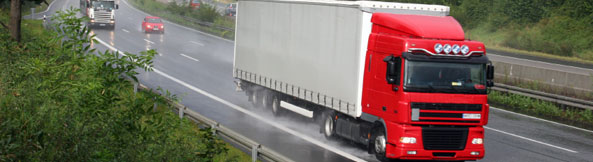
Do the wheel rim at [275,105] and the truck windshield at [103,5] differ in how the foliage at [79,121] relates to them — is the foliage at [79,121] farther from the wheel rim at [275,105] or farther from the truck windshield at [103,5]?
the truck windshield at [103,5]

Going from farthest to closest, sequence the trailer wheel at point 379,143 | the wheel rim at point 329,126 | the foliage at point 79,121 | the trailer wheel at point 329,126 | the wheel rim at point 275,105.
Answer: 1. the wheel rim at point 275,105
2. the wheel rim at point 329,126
3. the trailer wheel at point 329,126
4. the trailer wheel at point 379,143
5. the foliage at point 79,121

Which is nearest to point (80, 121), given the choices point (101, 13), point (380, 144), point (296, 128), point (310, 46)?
point (380, 144)

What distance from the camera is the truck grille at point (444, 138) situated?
1460 cm

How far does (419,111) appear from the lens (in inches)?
566

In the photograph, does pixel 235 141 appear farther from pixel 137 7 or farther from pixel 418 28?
pixel 137 7

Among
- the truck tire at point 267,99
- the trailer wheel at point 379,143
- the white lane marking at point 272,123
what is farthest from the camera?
the truck tire at point 267,99

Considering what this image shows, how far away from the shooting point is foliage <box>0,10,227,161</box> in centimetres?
931

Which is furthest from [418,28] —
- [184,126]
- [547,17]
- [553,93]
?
[547,17]

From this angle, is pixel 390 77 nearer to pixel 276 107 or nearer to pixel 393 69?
pixel 393 69

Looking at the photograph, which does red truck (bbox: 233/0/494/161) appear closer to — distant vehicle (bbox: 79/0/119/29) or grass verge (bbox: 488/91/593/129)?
grass verge (bbox: 488/91/593/129)

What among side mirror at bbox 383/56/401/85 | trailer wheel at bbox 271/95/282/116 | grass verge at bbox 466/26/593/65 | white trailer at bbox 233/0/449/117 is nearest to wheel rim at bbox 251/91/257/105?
white trailer at bbox 233/0/449/117

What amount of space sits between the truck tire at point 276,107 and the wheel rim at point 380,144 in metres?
6.09

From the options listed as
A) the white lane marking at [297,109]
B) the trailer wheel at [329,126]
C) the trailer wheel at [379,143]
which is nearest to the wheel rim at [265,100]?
the white lane marking at [297,109]

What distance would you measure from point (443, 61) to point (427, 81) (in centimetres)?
54
